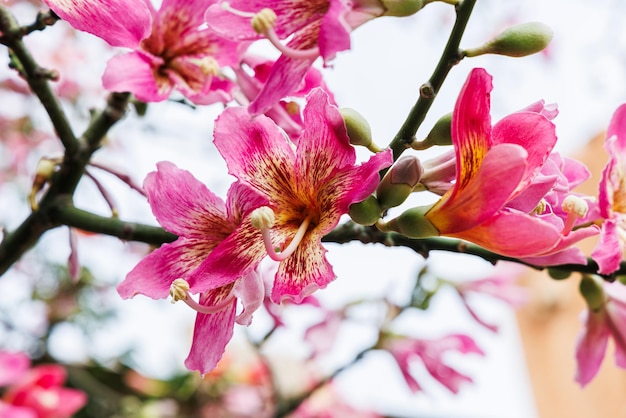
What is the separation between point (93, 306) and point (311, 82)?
1.54 metres

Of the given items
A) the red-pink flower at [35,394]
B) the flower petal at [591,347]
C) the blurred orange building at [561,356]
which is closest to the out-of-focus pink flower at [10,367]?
the red-pink flower at [35,394]

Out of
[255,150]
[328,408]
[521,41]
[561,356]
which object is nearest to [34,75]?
[255,150]

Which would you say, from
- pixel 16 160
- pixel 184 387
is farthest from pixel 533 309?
pixel 16 160

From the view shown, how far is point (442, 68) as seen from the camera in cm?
30

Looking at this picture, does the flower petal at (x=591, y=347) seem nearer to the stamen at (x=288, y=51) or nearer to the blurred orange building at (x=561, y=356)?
the stamen at (x=288, y=51)

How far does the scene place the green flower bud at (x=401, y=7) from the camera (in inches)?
12.1

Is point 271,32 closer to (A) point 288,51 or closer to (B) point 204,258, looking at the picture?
(A) point 288,51

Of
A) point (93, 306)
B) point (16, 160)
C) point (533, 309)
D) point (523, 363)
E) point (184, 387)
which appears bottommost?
point (523, 363)

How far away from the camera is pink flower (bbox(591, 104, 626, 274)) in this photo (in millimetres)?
329

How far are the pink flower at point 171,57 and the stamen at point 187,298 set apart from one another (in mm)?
138

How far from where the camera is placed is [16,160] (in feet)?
5.49

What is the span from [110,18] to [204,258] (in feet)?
0.45

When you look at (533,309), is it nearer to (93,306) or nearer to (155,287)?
(93,306)

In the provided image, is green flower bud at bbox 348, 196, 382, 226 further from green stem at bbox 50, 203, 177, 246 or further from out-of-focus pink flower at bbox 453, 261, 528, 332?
out-of-focus pink flower at bbox 453, 261, 528, 332
